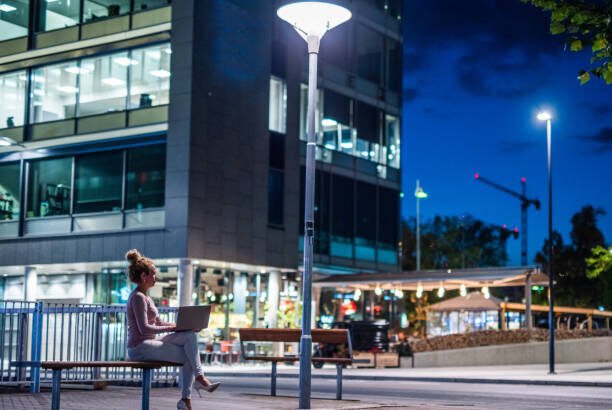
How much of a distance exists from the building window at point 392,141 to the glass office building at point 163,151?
3.90 meters

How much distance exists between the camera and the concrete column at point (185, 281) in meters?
35.3

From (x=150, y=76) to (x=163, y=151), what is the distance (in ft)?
9.34

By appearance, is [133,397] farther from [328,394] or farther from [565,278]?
[565,278]

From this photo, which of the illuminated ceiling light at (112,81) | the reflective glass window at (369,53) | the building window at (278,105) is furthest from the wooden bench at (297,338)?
the reflective glass window at (369,53)

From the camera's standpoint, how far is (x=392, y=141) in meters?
46.8

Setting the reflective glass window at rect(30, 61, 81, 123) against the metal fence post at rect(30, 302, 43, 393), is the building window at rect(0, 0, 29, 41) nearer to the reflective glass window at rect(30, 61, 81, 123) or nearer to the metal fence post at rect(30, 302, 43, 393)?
the reflective glass window at rect(30, 61, 81, 123)

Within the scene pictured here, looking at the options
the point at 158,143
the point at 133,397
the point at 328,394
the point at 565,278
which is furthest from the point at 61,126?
the point at 565,278

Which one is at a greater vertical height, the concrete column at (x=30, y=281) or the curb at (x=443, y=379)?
the concrete column at (x=30, y=281)

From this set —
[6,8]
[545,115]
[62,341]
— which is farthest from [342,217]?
[62,341]

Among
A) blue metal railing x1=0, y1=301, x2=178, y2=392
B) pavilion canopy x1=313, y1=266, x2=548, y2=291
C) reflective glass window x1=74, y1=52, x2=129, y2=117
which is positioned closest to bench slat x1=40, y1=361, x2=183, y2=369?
blue metal railing x1=0, y1=301, x2=178, y2=392

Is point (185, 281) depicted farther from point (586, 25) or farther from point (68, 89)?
point (586, 25)

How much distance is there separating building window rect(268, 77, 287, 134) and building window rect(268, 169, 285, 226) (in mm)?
1775

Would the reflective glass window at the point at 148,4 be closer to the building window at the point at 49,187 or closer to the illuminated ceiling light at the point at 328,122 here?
the building window at the point at 49,187

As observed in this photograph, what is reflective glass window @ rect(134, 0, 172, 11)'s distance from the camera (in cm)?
3631
